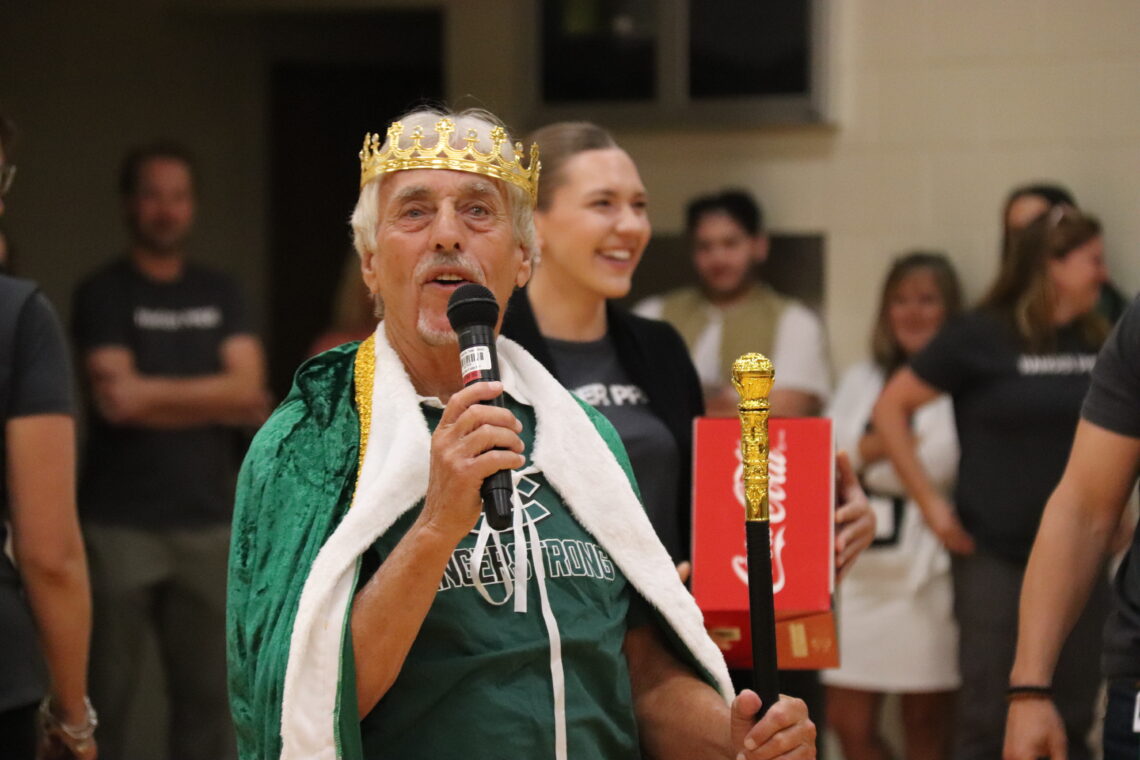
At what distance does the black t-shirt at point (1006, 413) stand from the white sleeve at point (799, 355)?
0.72 metres

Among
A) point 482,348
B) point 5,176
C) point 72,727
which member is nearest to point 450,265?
point 482,348

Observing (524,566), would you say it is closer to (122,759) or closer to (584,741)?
(584,741)

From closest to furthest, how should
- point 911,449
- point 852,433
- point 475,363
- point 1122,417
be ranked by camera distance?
point 475,363
point 1122,417
point 911,449
point 852,433

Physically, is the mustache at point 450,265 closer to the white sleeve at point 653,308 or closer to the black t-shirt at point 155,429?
the black t-shirt at point 155,429

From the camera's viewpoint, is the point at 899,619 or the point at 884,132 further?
the point at 884,132

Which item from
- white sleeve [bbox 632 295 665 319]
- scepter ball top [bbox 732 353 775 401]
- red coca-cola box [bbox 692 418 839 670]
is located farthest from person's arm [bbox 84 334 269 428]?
scepter ball top [bbox 732 353 775 401]

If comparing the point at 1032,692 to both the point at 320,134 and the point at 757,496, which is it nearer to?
A: the point at 757,496

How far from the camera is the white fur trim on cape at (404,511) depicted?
76.0 inches

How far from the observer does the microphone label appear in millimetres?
1850

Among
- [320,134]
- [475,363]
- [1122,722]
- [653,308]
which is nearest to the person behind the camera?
[475,363]

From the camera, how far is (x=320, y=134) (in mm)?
7469

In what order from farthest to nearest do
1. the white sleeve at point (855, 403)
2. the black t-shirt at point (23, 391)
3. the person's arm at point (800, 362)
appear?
1. the person's arm at point (800, 362)
2. the white sleeve at point (855, 403)
3. the black t-shirt at point (23, 391)

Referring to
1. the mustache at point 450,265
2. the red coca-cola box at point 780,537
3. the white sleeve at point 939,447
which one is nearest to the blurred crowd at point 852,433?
the white sleeve at point 939,447

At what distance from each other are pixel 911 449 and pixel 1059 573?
204 centimetres
